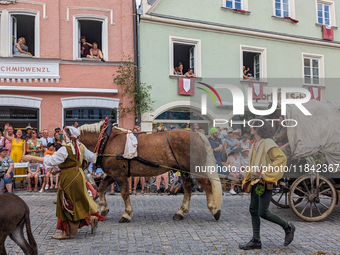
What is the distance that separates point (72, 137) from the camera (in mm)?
5578

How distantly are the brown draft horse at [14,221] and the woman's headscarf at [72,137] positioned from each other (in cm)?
157

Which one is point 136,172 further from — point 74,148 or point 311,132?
point 311,132

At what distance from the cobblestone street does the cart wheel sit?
0.19 meters

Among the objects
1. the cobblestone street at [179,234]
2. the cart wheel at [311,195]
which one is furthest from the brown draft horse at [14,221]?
the cart wheel at [311,195]

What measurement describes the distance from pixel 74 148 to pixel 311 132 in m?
4.34

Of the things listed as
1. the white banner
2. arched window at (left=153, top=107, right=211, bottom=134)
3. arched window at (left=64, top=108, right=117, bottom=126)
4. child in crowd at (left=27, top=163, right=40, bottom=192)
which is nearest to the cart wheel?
child in crowd at (left=27, top=163, right=40, bottom=192)

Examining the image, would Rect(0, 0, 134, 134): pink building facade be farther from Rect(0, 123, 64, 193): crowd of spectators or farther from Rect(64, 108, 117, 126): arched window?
Rect(0, 123, 64, 193): crowd of spectators

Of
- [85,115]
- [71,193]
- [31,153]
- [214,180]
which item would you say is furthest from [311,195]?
[85,115]

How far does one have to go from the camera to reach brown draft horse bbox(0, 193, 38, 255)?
12.7ft

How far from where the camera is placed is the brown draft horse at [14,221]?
3883mm

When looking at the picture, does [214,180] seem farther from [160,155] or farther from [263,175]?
[263,175]

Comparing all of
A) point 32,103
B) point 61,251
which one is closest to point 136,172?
point 61,251

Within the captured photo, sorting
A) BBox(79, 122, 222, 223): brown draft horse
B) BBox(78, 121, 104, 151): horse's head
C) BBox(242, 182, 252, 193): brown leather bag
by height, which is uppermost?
BBox(78, 121, 104, 151): horse's head

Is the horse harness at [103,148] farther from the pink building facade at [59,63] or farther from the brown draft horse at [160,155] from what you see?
the pink building facade at [59,63]
